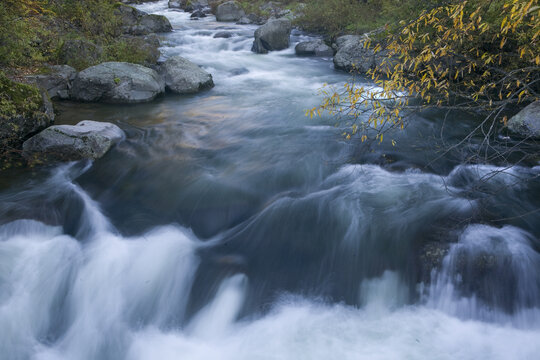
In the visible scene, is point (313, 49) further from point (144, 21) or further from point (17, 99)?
point (17, 99)

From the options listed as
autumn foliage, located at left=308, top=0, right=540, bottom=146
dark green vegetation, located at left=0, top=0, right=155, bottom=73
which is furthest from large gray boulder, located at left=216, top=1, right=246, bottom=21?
autumn foliage, located at left=308, top=0, right=540, bottom=146

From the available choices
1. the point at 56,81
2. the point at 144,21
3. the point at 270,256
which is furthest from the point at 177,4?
the point at 270,256

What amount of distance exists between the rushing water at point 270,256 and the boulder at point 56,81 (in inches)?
140

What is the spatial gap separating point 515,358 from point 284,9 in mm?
23611

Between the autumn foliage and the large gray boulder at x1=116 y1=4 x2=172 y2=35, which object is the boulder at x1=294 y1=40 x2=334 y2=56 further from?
the large gray boulder at x1=116 y1=4 x2=172 y2=35

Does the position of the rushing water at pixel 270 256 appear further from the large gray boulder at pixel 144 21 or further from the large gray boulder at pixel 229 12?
the large gray boulder at pixel 229 12

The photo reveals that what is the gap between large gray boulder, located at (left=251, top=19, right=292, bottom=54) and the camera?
14.8 meters

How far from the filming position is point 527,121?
6645 mm

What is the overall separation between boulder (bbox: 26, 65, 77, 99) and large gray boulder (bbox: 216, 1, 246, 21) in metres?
15.4

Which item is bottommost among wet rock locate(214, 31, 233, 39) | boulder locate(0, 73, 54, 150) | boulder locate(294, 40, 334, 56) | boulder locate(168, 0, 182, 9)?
boulder locate(0, 73, 54, 150)

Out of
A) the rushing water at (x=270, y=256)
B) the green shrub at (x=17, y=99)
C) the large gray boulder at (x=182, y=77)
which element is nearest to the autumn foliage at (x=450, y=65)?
the rushing water at (x=270, y=256)

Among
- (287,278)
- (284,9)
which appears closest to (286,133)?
(287,278)

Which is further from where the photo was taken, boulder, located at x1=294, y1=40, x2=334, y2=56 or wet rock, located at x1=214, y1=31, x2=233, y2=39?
wet rock, located at x1=214, y1=31, x2=233, y2=39

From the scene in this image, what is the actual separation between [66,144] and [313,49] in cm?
1112
